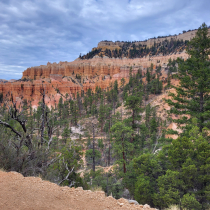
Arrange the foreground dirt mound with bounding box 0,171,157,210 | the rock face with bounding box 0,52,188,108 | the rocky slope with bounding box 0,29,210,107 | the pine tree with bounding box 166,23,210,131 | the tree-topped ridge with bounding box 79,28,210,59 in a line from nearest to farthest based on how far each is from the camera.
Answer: the foreground dirt mound with bounding box 0,171,157,210 → the pine tree with bounding box 166,23,210,131 → the rock face with bounding box 0,52,188,108 → the rocky slope with bounding box 0,29,210,107 → the tree-topped ridge with bounding box 79,28,210,59

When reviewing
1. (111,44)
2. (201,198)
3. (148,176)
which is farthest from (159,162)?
(111,44)

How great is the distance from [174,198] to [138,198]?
2.75m

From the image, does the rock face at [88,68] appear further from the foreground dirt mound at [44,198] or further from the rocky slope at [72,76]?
the foreground dirt mound at [44,198]

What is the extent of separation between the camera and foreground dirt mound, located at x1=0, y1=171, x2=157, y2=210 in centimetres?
346

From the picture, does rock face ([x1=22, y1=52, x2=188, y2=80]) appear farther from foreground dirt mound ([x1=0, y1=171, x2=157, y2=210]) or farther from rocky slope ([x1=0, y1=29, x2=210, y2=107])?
foreground dirt mound ([x1=0, y1=171, x2=157, y2=210])

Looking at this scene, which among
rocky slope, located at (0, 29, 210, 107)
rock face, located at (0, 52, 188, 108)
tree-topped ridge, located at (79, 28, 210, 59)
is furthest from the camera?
tree-topped ridge, located at (79, 28, 210, 59)

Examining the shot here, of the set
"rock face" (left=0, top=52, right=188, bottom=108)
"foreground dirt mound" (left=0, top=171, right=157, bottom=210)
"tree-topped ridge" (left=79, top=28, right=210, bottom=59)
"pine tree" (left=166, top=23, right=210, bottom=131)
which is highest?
"tree-topped ridge" (left=79, top=28, right=210, bottom=59)

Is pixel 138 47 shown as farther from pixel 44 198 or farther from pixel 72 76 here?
pixel 44 198

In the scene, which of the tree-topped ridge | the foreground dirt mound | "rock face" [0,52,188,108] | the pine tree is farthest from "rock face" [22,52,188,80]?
the foreground dirt mound

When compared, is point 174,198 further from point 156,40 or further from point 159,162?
point 156,40

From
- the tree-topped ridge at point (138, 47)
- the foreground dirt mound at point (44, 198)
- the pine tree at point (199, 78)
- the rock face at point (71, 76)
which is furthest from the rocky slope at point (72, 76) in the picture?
the foreground dirt mound at point (44, 198)

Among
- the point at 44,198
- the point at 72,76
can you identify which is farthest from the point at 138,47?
the point at 44,198

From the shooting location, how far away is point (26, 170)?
5648 millimetres

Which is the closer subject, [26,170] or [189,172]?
[26,170]
